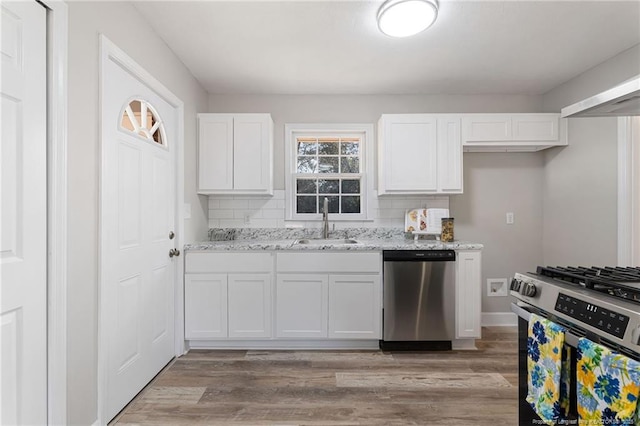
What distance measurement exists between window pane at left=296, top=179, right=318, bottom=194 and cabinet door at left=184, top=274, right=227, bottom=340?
1294 millimetres

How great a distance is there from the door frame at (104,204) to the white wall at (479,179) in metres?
0.77

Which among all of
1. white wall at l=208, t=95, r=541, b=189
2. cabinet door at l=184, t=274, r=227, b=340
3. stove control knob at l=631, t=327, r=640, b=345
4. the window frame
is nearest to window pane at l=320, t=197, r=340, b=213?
the window frame

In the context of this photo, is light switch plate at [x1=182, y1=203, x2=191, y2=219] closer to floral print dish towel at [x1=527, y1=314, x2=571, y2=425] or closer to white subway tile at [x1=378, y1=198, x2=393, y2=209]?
white subway tile at [x1=378, y1=198, x2=393, y2=209]

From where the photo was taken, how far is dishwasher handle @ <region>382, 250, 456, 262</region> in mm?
2674

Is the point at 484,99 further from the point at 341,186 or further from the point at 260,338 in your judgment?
the point at 260,338

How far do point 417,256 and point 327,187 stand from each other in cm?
129

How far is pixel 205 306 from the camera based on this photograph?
105 inches

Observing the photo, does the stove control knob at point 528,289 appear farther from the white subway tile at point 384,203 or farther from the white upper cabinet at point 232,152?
the white upper cabinet at point 232,152

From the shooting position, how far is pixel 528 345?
117 cm

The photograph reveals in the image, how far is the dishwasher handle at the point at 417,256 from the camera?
2674mm

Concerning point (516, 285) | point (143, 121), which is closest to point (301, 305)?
point (516, 285)

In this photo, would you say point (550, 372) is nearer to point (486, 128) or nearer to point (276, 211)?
point (486, 128)

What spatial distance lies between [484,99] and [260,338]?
3.36m

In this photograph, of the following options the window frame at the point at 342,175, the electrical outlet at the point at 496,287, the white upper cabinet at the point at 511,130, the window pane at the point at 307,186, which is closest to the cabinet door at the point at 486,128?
the white upper cabinet at the point at 511,130
